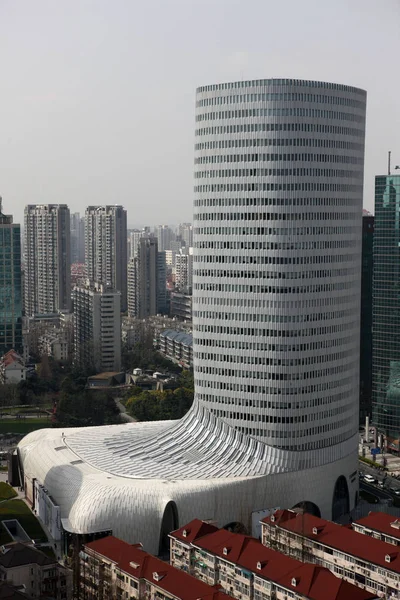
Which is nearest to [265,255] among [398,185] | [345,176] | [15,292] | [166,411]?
[345,176]

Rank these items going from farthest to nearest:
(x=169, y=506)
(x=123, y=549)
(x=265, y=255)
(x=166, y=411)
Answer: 1. (x=166, y=411)
2. (x=265, y=255)
3. (x=169, y=506)
4. (x=123, y=549)

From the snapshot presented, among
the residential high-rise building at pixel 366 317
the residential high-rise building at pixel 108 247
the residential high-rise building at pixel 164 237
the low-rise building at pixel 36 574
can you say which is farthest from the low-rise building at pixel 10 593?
the residential high-rise building at pixel 164 237

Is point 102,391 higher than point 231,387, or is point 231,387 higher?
point 231,387

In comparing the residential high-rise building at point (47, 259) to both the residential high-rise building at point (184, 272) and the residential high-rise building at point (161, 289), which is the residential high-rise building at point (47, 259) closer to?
the residential high-rise building at point (161, 289)

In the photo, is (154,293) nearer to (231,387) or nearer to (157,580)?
(231,387)

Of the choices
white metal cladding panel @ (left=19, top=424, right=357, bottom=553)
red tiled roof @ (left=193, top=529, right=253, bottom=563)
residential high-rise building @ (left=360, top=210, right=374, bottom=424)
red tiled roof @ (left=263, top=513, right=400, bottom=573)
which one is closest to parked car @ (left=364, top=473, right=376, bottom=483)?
white metal cladding panel @ (left=19, top=424, right=357, bottom=553)

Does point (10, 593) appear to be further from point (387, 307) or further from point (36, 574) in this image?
point (387, 307)

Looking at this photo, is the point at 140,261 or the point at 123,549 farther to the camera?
the point at 140,261
